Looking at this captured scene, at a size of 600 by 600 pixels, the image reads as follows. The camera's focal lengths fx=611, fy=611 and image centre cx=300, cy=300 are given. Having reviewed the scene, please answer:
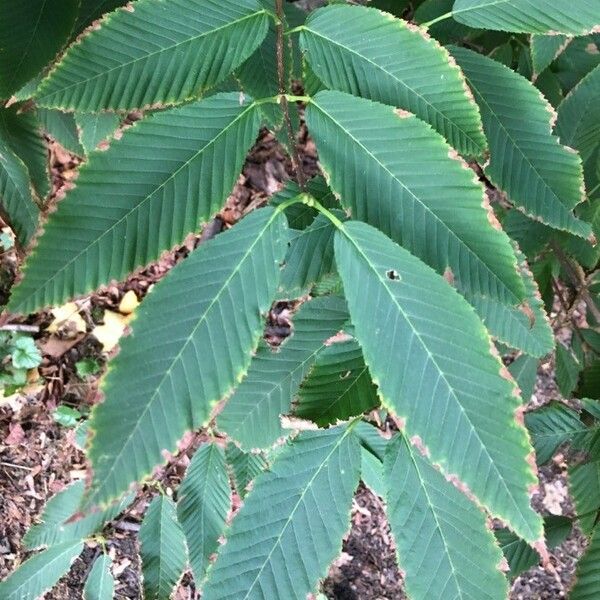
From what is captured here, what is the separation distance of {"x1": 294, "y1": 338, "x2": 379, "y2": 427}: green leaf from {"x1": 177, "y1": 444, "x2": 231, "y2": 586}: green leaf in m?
0.61

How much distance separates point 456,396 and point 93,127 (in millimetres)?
999

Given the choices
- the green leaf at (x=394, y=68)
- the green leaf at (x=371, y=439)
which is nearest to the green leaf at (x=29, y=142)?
the green leaf at (x=394, y=68)

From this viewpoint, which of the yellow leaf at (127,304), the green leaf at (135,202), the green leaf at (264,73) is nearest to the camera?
the green leaf at (135,202)

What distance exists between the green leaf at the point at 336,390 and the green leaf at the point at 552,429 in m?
0.59

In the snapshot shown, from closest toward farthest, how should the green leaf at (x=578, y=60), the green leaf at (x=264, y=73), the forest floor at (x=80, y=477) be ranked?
1. the green leaf at (x=264, y=73)
2. the green leaf at (x=578, y=60)
3. the forest floor at (x=80, y=477)

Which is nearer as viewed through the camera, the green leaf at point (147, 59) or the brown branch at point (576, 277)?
the green leaf at point (147, 59)

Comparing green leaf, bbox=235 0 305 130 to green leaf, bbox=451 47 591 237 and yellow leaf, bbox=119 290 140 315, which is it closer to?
green leaf, bbox=451 47 591 237

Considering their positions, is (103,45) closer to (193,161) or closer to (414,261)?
(193,161)

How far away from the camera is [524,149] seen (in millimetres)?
1090

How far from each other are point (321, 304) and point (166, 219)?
1.24ft

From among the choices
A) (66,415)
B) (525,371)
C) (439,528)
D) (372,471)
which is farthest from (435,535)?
(66,415)

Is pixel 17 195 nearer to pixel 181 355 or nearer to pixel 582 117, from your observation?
pixel 181 355

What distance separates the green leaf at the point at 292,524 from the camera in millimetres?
818

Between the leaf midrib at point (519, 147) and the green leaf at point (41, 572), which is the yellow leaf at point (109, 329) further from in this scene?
the leaf midrib at point (519, 147)
